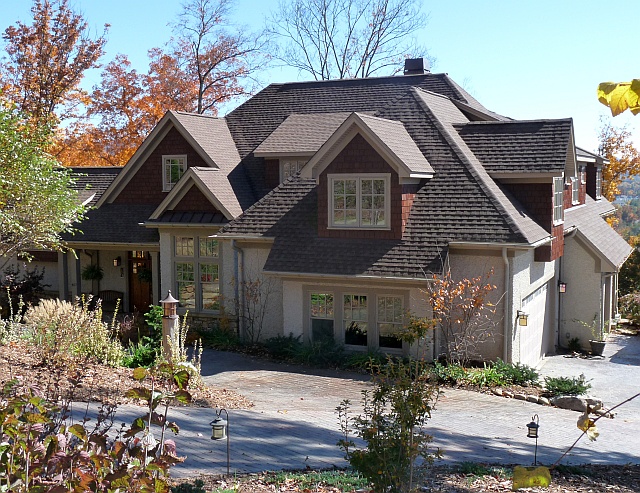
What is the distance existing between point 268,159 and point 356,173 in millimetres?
5404

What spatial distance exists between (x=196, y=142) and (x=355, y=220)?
7.07 m

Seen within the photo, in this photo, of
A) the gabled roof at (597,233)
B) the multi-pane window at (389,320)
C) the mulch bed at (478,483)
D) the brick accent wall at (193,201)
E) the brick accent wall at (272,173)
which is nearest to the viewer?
the mulch bed at (478,483)

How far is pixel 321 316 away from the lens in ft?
61.3

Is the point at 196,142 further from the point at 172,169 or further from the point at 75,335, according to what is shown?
the point at 75,335

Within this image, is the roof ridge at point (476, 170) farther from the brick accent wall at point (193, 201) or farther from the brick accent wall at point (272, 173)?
the brick accent wall at point (193, 201)

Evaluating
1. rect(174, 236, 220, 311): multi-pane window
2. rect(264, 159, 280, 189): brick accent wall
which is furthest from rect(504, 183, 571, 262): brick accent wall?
rect(174, 236, 220, 311): multi-pane window

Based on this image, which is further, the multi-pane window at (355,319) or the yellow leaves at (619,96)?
the multi-pane window at (355,319)

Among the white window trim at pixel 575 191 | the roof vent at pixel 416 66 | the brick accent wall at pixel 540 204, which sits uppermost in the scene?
the roof vent at pixel 416 66

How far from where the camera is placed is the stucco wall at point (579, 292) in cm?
2317

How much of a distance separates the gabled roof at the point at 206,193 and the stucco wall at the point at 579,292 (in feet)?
34.8

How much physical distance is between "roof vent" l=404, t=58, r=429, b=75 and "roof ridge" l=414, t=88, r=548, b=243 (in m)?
6.05

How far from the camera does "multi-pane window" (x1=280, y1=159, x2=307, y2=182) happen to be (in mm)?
22516

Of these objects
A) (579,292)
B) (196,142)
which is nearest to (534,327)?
(579,292)

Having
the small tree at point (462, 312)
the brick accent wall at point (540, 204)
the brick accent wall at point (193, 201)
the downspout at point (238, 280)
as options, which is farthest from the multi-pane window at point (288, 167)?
the small tree at point (462, 312)
